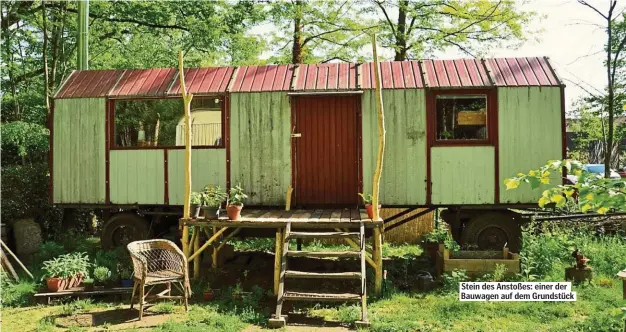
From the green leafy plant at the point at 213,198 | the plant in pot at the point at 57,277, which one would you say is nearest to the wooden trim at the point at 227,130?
the green leafy plant at the point at 213,198

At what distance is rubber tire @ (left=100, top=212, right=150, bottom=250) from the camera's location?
8.96m

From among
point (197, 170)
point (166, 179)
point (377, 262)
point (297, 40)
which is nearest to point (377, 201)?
point (377, 262)

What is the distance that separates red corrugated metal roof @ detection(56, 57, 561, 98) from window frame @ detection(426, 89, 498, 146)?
5.0 inches

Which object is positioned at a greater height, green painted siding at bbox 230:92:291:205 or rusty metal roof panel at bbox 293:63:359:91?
rusty metal roof panel at bbox 293:63:359:91

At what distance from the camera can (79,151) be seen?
29.0 ft

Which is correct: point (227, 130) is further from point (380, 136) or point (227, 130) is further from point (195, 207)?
point (380, 136)

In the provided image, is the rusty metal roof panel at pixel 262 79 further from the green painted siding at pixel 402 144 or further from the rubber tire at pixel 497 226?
the rubber tire at pixel 497 226

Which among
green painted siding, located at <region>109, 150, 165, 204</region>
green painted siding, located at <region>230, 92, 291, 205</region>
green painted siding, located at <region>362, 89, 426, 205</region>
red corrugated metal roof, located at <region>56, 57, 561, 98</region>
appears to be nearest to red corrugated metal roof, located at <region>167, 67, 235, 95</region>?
red corrugated metal roof, located at <region>56, 57, 561, 98</region>

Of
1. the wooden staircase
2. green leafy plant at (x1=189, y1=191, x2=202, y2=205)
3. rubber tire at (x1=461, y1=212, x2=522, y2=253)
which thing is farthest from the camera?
rubber tire at (x1=461, y1=212, x2=522, y2=253)

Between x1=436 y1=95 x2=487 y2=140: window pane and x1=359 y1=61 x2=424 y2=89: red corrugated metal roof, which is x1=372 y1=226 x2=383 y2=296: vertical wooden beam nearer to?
x1=436 y1=95 x2=487 y2=140: window pane

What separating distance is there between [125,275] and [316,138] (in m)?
3.84

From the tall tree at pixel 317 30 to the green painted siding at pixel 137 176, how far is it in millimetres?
7522

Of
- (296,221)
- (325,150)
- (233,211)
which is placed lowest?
(296,221)

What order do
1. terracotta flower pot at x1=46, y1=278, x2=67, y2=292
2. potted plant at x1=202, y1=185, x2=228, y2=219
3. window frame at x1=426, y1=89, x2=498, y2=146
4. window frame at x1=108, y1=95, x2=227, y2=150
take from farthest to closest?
window frame at x1=108, y1=95, x2=227, y2=150 → window frame at x1=426, y1=89, x2=498, y2=146 → potted plant at x1=202, y1=185, x2=228, y2=219 → terracotta flower pot at x1=46, y1=278, x2=67, y2=292
